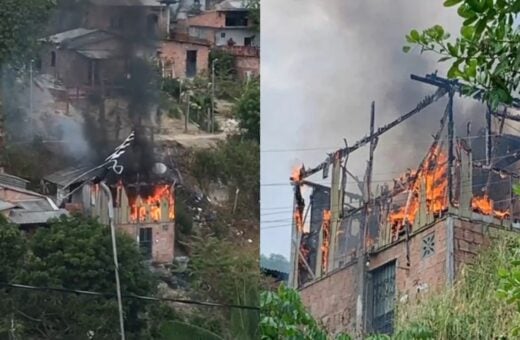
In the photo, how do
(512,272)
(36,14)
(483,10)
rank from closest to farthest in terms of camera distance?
1. (483,10)
2. (512,272)
3. (36,14)

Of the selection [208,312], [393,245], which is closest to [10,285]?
[208,312]

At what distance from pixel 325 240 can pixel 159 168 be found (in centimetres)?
86

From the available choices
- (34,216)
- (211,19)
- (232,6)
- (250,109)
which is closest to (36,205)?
(34,216)

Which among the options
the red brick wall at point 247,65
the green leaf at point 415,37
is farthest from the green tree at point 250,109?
the green leaf at point 415,37

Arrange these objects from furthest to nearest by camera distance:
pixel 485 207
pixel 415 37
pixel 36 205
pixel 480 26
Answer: pixel 485 207 → pixel 36 205 → pixel 415 37 → pixel 480 26

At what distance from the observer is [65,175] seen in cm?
495

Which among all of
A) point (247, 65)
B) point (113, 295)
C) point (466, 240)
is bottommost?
point (113, 295)

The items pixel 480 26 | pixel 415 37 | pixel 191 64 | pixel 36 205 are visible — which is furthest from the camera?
pixel 191 64

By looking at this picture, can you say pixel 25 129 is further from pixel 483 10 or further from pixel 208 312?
pixel 483 10

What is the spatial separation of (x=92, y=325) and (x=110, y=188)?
63 centimetres

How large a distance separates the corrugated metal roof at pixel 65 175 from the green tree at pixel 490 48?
3355mm

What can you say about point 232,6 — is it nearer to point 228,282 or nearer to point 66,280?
point 228,282

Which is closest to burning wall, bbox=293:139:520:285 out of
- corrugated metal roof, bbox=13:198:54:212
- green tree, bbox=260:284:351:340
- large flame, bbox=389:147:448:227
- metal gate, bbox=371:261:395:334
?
large flame, bbox=389:147:448:227

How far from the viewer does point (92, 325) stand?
4.99 m
